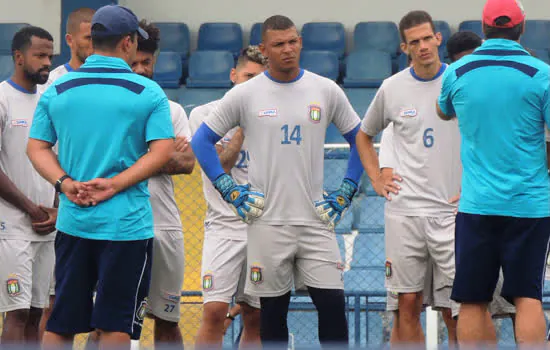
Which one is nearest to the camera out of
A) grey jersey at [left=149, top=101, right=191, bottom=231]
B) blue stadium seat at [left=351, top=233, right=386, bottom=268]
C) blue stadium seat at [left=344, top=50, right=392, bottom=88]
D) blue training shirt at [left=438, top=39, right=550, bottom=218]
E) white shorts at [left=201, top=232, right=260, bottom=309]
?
blue training shirt at [left=438, top=39, right=550, bottom=218]

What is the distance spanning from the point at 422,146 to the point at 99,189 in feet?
7.25

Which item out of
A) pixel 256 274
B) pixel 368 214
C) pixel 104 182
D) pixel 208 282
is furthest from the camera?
pixel 368 214

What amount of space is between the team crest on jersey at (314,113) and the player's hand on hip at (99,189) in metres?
1.29

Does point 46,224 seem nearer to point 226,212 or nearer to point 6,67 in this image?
point 226,212

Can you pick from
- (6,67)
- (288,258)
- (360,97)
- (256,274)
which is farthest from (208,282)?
(6,67)

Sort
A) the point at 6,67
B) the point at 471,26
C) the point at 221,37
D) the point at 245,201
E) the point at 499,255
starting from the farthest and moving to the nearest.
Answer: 1. the point at 221,37
2. the point at 471,26
3. the point at 6,67
4. the point at 245,201
5. the point at 499,255

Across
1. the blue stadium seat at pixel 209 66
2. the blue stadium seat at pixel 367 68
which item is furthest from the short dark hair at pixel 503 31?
the blue stadium seat at pixel 209 66

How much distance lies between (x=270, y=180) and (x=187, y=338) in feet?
9.88

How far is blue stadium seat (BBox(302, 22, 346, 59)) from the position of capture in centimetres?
1379

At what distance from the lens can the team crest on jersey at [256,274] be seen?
5.68m

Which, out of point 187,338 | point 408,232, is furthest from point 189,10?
point 408,232

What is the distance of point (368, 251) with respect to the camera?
936 cm

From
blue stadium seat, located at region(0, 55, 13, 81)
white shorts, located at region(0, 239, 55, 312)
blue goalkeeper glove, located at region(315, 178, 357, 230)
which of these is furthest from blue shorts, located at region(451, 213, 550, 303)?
blue stadium seat, located at region(0, 55, 13, 81)

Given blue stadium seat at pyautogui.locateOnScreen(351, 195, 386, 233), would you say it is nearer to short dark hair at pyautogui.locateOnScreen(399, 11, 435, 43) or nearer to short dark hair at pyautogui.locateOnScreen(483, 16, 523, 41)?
short dark hair at pyautogui.locateOnScreen(399, 11, 435, 43)
